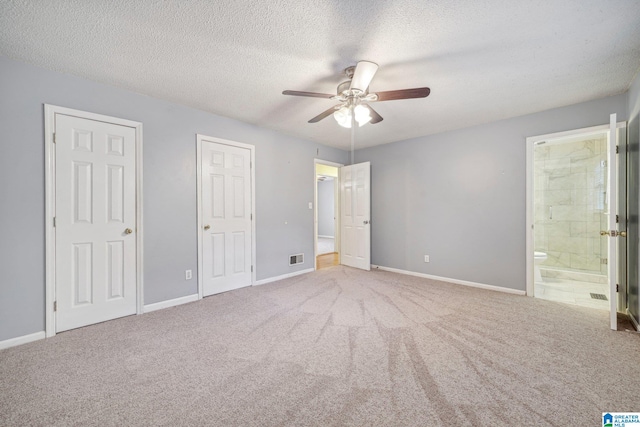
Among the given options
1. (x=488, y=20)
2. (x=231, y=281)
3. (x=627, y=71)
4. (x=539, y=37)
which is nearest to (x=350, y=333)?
(x=231, y=281)

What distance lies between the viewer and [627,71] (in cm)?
245

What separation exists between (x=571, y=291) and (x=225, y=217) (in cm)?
501

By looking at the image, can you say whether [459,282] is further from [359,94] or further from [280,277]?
[359,94]

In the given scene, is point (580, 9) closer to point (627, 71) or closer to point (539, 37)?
point (539, 37)

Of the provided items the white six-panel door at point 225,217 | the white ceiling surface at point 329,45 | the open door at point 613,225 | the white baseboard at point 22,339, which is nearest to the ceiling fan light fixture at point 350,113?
the white ceiling surface at point 329,45

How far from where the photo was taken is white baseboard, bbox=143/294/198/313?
9.91ft

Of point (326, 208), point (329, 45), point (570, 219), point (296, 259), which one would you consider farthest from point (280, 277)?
point (326, 208)

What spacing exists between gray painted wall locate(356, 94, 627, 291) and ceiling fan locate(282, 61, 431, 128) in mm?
2260

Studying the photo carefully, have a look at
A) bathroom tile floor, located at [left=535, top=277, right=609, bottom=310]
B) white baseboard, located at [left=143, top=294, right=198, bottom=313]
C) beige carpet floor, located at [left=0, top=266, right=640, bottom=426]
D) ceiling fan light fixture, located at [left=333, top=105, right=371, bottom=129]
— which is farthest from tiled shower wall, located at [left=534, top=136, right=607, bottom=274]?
white baseboard, located at [left=143, top=294, right=198, bottom=313]

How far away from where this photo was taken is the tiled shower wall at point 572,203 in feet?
14.7

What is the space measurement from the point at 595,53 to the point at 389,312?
9.57 feet

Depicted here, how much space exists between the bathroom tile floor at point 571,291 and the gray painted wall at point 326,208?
6552 mm

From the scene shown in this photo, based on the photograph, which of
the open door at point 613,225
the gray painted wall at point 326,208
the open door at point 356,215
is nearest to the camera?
the open door at point 613,225

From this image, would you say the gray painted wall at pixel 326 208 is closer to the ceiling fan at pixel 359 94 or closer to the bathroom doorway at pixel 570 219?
the bathroom doorway at pixel 570 219
